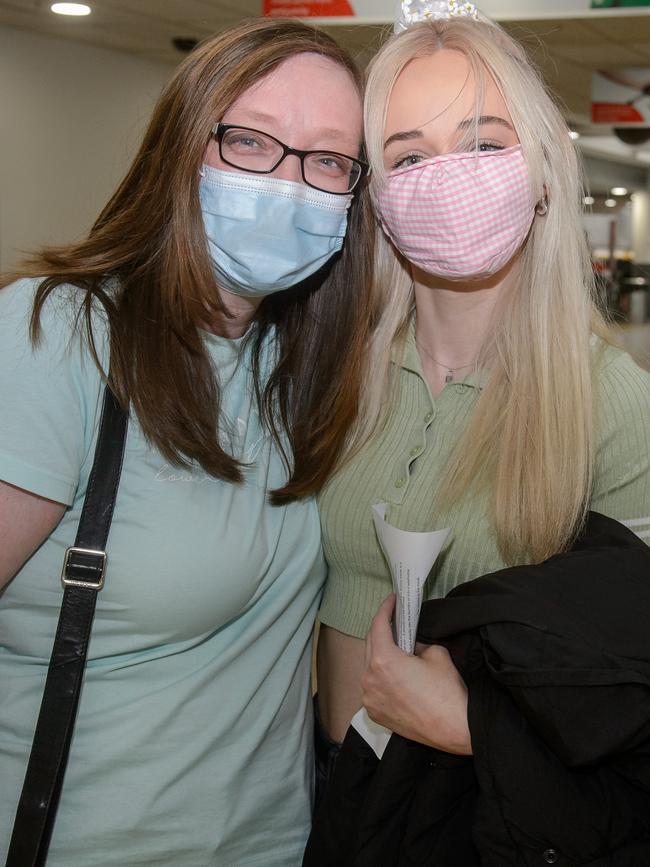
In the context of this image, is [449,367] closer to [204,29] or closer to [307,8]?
[307,8]

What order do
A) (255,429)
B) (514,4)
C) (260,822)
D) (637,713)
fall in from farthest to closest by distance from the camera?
(514,4), (255,429), (260,822), (637,713)

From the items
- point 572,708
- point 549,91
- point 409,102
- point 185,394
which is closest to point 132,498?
point 185,394

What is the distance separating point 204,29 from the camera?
768 cm

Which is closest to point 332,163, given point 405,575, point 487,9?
point 405,575

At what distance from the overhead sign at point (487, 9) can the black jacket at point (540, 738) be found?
4524 millimetres

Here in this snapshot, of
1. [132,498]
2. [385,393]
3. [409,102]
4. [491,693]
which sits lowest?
[491,693]

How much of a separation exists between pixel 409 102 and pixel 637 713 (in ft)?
3.87

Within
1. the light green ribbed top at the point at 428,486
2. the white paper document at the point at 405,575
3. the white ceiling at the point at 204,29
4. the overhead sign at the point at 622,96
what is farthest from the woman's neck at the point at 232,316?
the overhead sign at the point at 622,96

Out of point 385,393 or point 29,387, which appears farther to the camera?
point 385,393

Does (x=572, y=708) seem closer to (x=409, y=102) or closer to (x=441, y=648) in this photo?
(x=441, y=648)

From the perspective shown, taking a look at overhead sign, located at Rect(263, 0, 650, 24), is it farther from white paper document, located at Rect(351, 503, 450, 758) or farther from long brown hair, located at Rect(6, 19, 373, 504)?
white paper document, located at Rect(351, 503, 450, 758)

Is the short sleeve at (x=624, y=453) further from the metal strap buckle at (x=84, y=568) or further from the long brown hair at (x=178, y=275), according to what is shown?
the metal strap buckle at (x=84, y=568)

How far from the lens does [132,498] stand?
153 cm

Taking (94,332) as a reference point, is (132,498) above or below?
below
